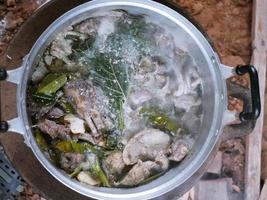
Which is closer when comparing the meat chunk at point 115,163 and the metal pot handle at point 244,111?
the metal pot handle at point 244,111

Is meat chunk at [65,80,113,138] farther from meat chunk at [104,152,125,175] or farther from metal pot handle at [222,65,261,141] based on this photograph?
metal pot handle at [222,65,261,141]

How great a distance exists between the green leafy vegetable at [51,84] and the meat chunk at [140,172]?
1.25ft

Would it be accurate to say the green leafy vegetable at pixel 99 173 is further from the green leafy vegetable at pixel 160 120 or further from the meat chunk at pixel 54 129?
the green leafy vegetable at pixel 160 120

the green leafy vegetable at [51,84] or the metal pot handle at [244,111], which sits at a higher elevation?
the metal pot handle at [244,111]

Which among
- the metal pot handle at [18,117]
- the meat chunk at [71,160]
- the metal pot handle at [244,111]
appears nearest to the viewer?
the metal pot handle at [18,117]

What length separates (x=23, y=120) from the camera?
4.95 ft

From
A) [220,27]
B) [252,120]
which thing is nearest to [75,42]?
[252,120]

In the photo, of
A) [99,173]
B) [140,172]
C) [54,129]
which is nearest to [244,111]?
[140,172]

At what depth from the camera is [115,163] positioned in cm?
178

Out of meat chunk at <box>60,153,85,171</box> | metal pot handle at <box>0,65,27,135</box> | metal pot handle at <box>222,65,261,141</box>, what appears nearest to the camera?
metal pot handle at <box>0,65,27,135</box>

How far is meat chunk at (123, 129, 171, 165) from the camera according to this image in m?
1.78

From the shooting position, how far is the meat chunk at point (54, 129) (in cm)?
170

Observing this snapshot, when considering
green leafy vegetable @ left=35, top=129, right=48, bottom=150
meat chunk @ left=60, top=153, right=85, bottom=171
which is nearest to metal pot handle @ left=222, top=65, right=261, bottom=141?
meat chunk @ left=60, top=153, right=85, bottom=171

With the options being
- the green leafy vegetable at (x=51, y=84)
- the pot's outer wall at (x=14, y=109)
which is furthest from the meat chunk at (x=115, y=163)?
the green leafy vegetable at (x=51, y=84)
